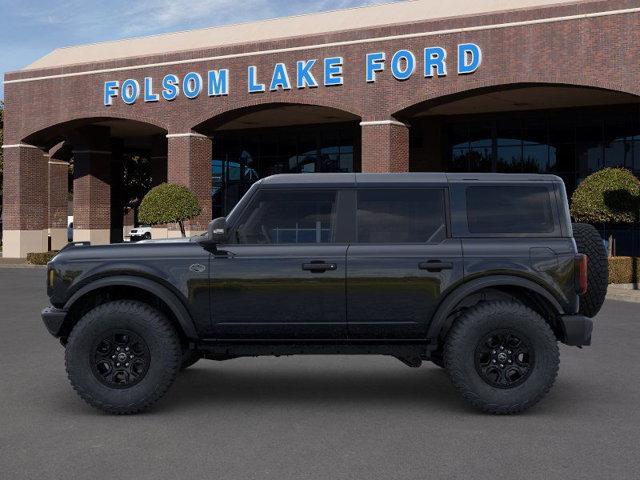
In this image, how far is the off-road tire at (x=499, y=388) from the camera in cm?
703

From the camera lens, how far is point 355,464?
5574 mm

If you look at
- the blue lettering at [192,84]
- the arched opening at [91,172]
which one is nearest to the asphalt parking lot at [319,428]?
the blue lettering at [192,84]

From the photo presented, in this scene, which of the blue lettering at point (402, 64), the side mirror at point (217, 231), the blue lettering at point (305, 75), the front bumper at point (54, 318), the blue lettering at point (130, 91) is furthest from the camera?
the blue lettering at point (130, 91)

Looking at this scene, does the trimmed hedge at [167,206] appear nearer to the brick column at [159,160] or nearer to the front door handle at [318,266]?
the brick column at [159,160]

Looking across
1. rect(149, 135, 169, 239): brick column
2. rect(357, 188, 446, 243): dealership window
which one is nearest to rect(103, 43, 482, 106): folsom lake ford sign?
rect(149, 135, 169, 239): brick column

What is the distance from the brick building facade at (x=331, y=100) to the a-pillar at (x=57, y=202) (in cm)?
12

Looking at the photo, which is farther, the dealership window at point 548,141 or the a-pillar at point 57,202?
the a-pillar at point 57,202

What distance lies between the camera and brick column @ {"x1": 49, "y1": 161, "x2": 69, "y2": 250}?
148ft

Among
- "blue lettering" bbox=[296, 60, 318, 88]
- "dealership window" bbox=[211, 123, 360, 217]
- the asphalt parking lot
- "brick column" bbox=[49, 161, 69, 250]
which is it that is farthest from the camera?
"brick column" bbox=[49, 161, 69, 250]

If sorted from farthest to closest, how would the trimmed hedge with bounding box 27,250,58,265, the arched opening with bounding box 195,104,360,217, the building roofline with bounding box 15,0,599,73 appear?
the arched opening with bounding box 195,104,360,217, the trimmed hedge with bounding box 27,250,58,265, the building roofline with bounding box 15,0,599,73

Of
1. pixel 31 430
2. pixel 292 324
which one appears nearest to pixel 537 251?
pixel 292 324

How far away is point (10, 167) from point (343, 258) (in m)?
37.2

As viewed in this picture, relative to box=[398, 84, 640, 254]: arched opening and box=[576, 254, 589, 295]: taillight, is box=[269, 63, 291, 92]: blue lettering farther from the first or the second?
box=[576, 254, 589, 295]: taillight

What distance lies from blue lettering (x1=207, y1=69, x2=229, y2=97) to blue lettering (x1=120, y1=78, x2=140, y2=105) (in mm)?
4045
